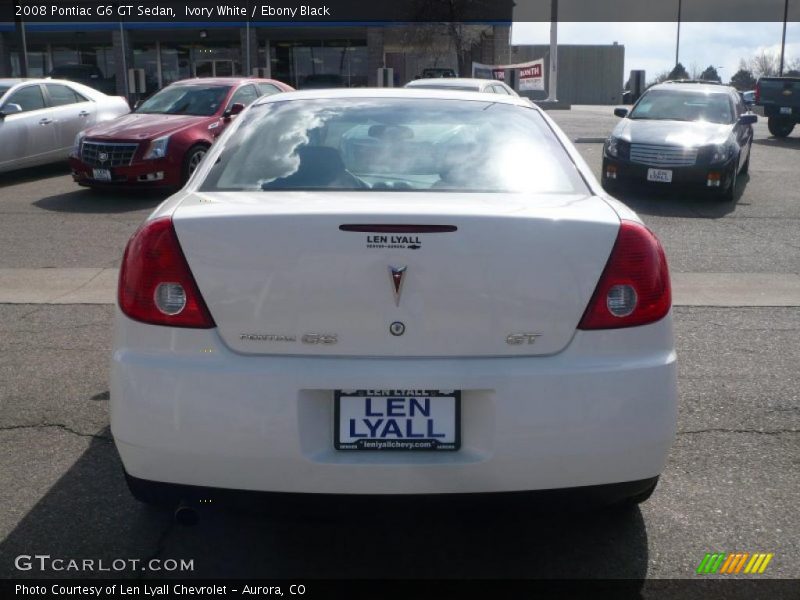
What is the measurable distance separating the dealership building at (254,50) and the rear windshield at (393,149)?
3764 cm

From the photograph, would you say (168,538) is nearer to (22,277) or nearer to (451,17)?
(22,277)

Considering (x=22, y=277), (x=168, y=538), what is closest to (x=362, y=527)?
(x=168, y=538)

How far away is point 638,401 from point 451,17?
3873cm

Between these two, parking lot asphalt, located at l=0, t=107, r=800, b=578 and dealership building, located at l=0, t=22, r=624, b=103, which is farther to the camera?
dealership building, located at l=0, t=22, r=624, b=103

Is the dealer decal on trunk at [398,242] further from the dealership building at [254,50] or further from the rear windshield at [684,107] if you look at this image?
the dealership building at [254,50]

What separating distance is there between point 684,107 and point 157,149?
761 cm

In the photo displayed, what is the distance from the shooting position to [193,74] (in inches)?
1682

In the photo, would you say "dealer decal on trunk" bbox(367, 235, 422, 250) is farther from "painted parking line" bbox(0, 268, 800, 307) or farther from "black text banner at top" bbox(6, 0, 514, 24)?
"black text banner at top" bbox(6, 0, 514, 24)

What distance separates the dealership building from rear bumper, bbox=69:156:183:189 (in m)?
29.4

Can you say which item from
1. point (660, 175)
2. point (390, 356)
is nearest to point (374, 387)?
point (390, 356)

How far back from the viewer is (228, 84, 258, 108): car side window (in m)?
13.4

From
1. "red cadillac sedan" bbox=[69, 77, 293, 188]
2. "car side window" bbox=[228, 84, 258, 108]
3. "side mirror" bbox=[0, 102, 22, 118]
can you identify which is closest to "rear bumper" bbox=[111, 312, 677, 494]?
"red cadillac sedan" bbox=[69, 77, 293, 188]

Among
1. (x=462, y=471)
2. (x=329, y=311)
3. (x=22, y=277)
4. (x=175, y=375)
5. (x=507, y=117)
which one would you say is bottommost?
(x=22, y=277)

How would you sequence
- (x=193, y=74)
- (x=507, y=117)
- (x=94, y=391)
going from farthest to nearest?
1. (x=193, y=74)
2. (x=94, y=391)
3. (x=507, y=117)
